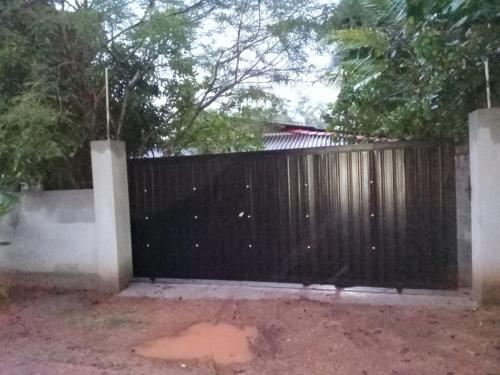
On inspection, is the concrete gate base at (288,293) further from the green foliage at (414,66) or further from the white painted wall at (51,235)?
the green foliage at (414,66)

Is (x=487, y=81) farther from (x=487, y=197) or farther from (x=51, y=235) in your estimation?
(x=51, y=235)

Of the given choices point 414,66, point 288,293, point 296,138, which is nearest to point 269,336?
point 288,293

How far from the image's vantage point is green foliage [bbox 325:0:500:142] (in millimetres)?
3895

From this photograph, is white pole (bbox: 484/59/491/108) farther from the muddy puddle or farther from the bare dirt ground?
the muddy puddle

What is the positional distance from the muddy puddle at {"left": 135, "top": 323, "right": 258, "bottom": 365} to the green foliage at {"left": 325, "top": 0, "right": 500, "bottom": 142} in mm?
2822

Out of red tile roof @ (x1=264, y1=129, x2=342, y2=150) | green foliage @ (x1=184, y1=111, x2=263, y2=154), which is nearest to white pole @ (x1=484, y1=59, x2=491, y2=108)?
green foliage @ (x1=184, y1=111, x2=263, y2=154)

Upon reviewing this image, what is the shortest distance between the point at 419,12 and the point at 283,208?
2.59 meters

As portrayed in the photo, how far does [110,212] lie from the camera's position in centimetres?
559

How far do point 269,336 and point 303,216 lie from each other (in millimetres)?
1672

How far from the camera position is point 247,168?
18.4 ft

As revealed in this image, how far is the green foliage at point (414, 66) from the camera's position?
3895 millimetres

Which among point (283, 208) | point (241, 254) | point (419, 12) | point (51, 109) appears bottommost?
point (241, 254)

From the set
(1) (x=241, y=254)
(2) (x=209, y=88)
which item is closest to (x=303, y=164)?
(1) (x=241, y=254)

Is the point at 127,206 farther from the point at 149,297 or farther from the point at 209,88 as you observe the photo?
the point at 209,88
